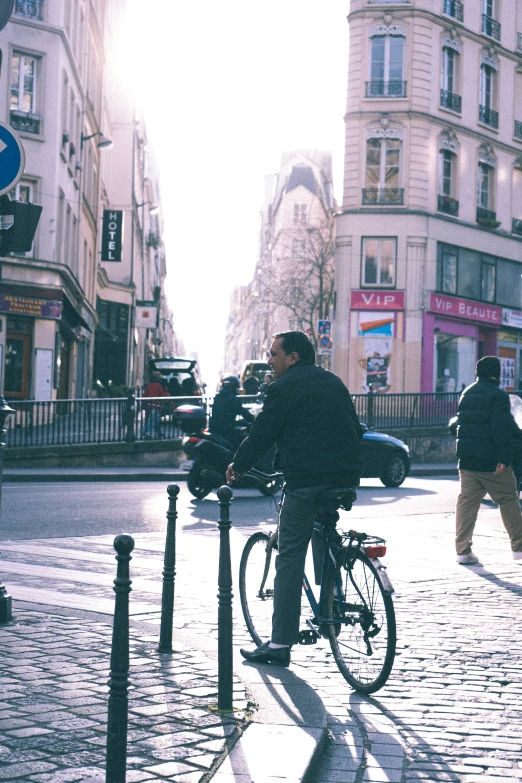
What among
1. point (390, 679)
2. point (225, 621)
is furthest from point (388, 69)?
point (225, 621)

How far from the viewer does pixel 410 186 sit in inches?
1506

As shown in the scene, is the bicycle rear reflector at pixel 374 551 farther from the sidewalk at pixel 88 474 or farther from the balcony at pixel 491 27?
the balcony at pixel 491 27

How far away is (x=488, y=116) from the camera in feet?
136

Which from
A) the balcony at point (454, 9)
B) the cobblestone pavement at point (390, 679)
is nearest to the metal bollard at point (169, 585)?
the cobblestone pavement at point (390, 679)

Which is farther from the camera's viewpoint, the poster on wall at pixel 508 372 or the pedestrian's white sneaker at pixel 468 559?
the poster on wall at pixel 508 372

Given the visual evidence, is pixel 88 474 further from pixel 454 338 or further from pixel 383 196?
pixel 454 338

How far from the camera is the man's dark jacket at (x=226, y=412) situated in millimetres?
15414

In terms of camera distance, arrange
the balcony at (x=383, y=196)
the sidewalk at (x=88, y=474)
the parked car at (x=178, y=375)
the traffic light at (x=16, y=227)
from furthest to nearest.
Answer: the balcony at (x=383, y=196) → the parked car at (x=178, y=375) → the sidewalk at (x=88, y=474) → the traffic light at (x=16, y=227)

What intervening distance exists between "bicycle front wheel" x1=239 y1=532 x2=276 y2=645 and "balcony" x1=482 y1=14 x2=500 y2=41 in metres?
38.4

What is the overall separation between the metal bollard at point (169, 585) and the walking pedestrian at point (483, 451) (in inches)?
185

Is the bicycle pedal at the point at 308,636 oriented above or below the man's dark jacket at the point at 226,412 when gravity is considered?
below

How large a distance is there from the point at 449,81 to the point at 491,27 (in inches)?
137

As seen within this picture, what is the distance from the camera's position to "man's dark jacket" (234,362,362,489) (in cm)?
552

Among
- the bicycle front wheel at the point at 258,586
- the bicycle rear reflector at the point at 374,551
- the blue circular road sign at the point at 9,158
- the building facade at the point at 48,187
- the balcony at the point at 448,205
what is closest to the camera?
the bicycle rear reflector at the point at 374,551
